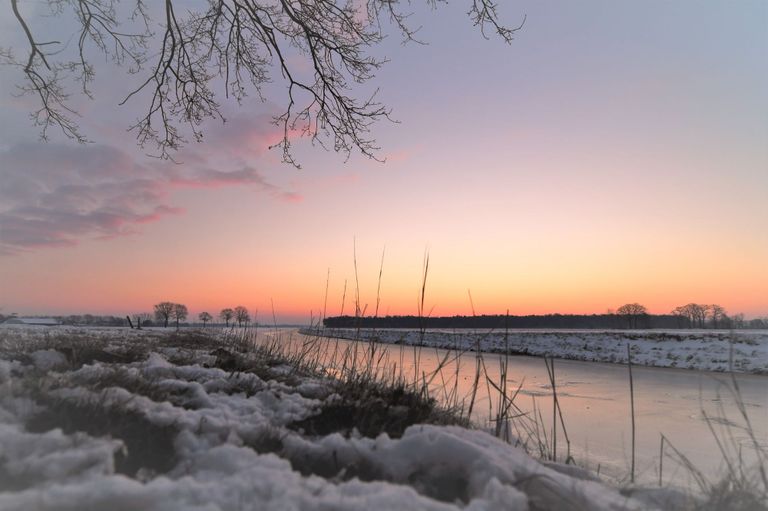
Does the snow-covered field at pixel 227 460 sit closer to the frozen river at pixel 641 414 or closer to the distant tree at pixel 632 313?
the frozen river at pixel 641 414

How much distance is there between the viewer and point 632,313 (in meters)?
97.8

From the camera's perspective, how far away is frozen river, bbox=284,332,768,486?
452 centimetres

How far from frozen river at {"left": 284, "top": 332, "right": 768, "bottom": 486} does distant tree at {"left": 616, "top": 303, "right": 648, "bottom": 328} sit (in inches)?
3601

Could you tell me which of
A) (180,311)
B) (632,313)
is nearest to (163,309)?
(180,311)

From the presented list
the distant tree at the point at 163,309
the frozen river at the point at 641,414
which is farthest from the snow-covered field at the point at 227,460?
the distant tree at the point at 163,309

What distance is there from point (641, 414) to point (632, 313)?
336 ft

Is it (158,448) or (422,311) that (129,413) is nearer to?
(158,448)

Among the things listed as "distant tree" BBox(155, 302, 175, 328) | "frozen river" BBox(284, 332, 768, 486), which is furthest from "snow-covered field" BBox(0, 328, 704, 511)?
"distant tree" BBox(155, 302, 175, 328)

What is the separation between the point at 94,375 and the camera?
2.95 metres

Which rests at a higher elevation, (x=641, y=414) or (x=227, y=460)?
(x=227, y=460)

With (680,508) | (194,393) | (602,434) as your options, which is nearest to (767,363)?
(602,434)

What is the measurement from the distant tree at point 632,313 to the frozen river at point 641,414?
3601 inches

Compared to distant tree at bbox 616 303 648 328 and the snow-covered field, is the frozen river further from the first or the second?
distant tree at bbox 616 303 648 328

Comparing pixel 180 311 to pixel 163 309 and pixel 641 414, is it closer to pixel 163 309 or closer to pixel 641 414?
pixel 163 309
